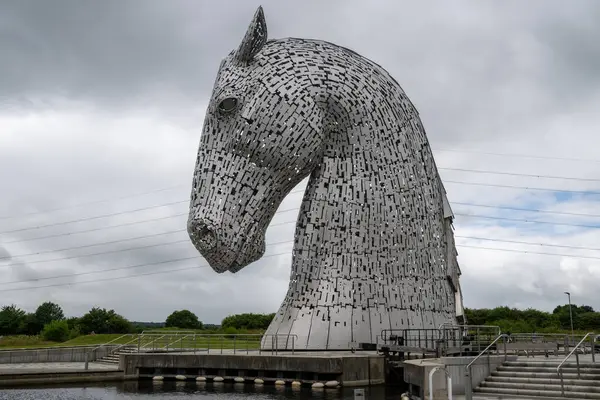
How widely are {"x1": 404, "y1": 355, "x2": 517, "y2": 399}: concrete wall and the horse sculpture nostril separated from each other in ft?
22.8

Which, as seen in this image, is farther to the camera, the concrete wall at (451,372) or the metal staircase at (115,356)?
the metal staircase at (115,356)

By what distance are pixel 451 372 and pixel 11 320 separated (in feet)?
149

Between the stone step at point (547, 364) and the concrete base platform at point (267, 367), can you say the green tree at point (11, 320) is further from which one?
the stone step at point (547, 364)

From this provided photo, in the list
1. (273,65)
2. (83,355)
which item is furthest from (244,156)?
(83,355)

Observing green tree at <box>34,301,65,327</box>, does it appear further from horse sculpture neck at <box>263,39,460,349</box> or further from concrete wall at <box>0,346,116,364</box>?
horse sculpture neck at <box>263,39,460,349</box>

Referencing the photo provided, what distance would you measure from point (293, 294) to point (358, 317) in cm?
200

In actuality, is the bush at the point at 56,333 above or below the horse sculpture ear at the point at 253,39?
below

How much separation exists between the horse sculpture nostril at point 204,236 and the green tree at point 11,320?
36.3 metres

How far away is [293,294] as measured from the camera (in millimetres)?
18203

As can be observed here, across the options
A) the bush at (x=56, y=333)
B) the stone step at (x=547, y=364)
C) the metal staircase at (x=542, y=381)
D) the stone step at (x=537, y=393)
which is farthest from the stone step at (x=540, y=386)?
the bush at (x=56, y=333)

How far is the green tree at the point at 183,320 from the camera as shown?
49625mm

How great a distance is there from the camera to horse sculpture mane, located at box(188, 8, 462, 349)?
58.1 feet

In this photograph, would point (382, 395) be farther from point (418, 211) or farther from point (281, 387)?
point (418, 211)

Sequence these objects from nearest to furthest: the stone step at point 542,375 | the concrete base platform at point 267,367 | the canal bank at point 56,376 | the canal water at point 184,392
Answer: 1. the stone step at point 542,375
2. the canal water at point 184,392
3. the concrete base platform at point 267,367
4. the canal bank at point 56,376
